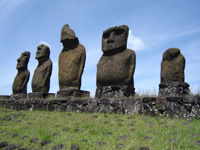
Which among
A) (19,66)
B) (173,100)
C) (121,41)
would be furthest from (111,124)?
(19,66)

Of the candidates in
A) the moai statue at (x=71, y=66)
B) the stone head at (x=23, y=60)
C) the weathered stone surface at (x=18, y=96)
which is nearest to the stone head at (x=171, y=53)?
the moai statue at (x=71, y=66)

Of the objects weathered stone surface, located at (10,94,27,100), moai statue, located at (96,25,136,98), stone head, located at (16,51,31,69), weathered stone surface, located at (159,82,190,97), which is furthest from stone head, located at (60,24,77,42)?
weathered stone surface, located at (159,82,190,97)

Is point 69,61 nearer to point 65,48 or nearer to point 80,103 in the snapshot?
point 65,48

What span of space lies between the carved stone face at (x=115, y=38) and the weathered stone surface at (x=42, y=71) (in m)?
3.97

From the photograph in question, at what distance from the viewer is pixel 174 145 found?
333 cm

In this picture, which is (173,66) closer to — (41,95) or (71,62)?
(71,62)

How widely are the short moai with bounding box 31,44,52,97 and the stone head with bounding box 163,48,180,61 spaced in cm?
586

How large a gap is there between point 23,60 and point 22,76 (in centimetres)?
97

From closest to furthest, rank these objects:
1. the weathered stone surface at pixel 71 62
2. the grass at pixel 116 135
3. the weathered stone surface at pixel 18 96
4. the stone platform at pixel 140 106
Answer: the grass at pixel 116 135
the stone platform at pixel 140 106
the weathered stone surface at pixel 71 62
the weathered stone surface at pixel 18 96

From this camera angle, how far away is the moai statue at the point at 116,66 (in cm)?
785

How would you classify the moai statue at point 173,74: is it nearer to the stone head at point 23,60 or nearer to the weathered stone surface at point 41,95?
the weathered stone surface at point 41,95

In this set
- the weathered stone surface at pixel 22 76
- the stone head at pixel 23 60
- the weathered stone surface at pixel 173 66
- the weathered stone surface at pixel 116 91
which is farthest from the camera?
the stone head at pixel 23 60

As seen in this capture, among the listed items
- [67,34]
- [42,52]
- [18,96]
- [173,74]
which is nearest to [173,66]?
[173,74]

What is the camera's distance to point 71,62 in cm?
972
